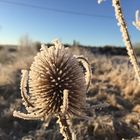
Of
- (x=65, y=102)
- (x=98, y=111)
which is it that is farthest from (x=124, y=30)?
(x=98, y=111)

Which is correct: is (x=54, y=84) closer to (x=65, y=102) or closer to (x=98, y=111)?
(x=65, y=102)

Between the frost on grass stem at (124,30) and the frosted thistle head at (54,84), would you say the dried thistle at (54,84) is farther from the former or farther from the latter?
the frost on grass stem at (124,30)

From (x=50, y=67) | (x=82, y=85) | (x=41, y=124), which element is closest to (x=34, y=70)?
(x=50, y=67)

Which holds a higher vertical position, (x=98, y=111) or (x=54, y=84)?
(x=98, y=111)

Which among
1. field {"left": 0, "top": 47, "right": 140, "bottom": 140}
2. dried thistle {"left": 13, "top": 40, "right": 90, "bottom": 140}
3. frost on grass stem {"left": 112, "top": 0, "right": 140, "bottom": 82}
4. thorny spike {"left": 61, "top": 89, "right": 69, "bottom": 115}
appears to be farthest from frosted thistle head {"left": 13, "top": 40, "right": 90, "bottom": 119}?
field {"left": 0, "top": 47, "right": 140, "bottom": 140}

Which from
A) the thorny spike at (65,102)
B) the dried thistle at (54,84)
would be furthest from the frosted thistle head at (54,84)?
the thorny spike at (65,102)
